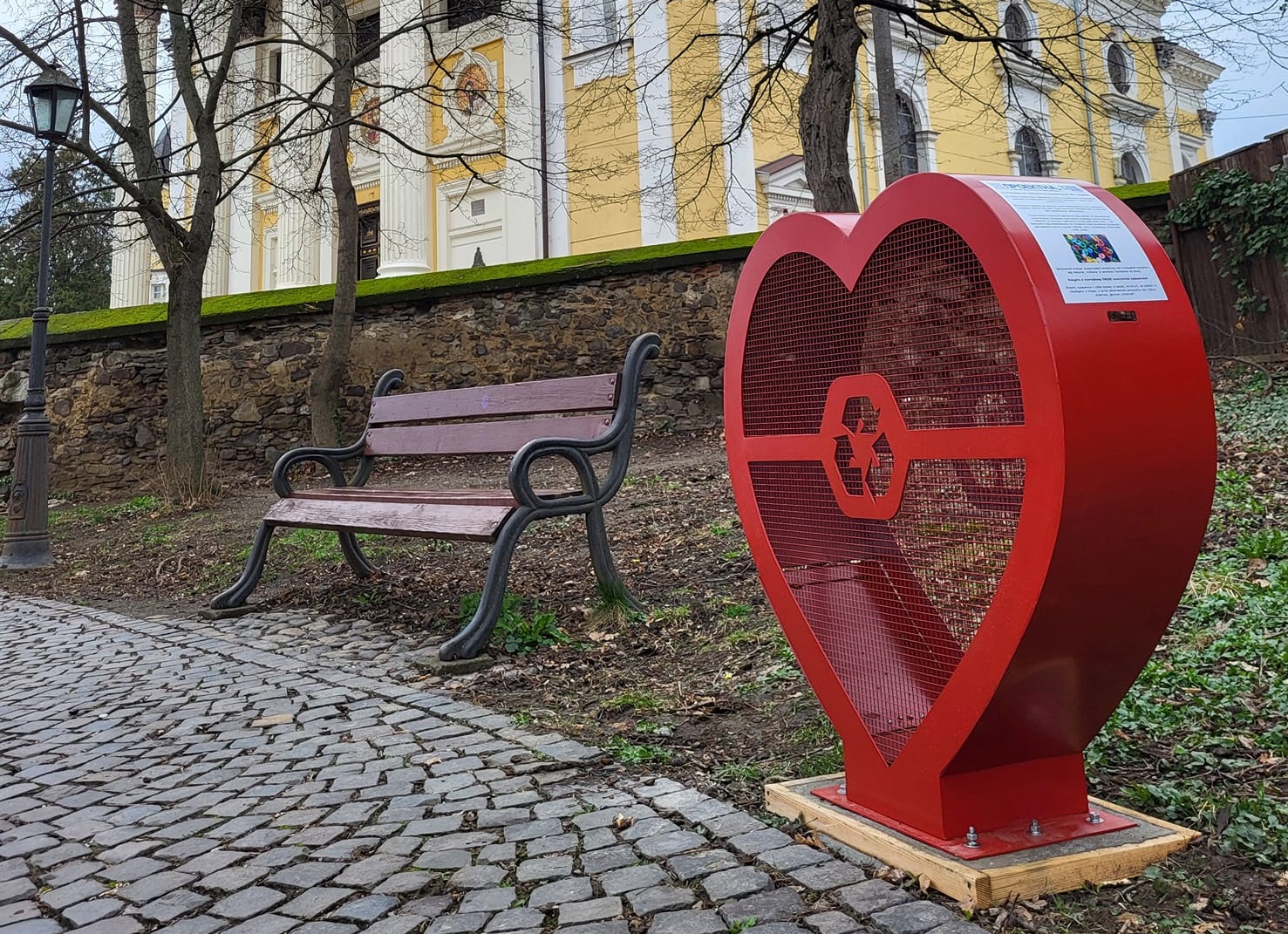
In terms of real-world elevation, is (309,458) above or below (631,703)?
above

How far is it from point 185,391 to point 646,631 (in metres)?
8.04

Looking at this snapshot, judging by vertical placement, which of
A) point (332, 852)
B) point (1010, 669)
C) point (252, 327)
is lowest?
point (332, 852)

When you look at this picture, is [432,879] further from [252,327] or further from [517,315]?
[252,327]

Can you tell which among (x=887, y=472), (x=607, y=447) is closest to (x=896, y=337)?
(x=887, y=472)

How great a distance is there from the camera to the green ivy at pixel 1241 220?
8.61 metres

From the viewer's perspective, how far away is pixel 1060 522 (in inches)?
65.5

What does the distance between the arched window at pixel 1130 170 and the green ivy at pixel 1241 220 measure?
806 inches

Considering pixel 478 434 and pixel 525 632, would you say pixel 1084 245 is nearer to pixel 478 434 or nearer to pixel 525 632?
pixel 525 632

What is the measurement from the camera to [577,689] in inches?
143

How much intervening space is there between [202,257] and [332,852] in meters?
9.93

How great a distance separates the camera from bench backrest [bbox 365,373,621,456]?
4539mm

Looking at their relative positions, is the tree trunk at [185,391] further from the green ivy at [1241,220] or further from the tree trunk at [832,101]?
the green ivy at [1241,220]

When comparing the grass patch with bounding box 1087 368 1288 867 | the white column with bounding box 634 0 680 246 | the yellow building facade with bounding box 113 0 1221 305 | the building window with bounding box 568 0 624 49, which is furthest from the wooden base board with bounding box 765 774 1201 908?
the building window with bounding box 568 0 624 49

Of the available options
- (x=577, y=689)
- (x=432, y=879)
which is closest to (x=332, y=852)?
(x=432, y=879)
